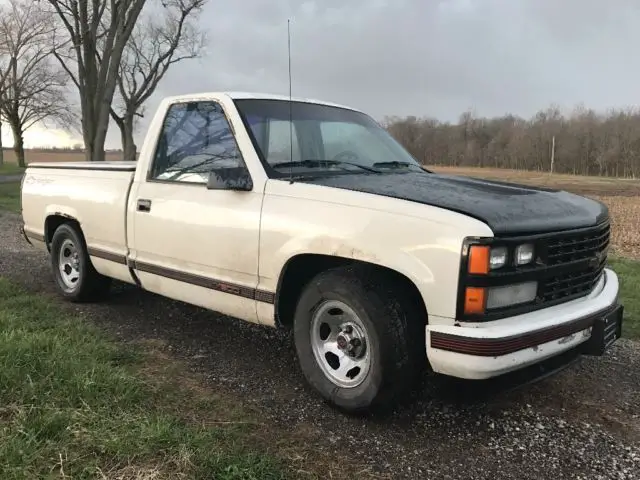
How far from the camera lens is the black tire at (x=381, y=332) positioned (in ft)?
10.2

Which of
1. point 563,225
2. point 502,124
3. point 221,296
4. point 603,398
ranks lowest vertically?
point 603,398

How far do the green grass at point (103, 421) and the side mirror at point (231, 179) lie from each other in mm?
1285

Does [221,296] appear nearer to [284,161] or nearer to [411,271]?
[284,161]

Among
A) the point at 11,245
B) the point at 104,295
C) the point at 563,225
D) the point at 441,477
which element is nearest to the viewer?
the point at 441,477

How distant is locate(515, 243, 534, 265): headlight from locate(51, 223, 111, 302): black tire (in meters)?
4.01

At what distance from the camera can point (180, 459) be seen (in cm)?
265

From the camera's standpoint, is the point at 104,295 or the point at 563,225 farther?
the point at 104,295

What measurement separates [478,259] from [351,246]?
2.34 ft

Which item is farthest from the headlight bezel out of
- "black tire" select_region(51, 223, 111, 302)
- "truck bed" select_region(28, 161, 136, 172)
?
"black tire" select_region(51, 223, 111, 302)

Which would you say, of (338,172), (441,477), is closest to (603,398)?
(441,477)

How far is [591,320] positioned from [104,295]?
436cm

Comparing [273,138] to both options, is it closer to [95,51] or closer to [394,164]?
[394,164]

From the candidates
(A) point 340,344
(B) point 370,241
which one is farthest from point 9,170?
(B) point 370,241

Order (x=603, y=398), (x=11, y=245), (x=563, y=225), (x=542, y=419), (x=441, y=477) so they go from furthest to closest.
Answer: (x=11, y=245), (x=603, y=398), (x=542, y=419), (x=563, y=225), (x=441, y=477)
